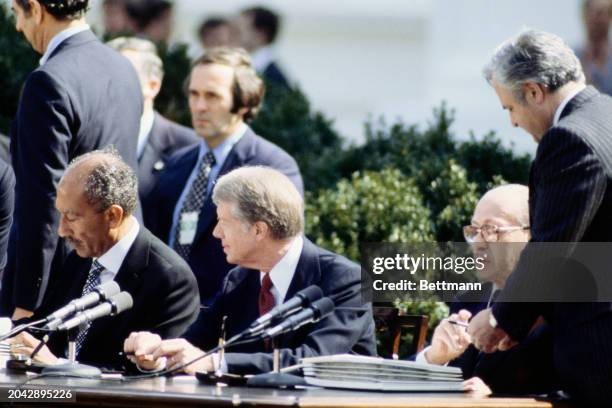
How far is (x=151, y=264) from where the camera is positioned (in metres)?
6.10

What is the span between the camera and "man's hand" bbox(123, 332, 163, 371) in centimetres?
549

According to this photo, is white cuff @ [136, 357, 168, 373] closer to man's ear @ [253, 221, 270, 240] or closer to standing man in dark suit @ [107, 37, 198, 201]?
man's ear @ [253, 221, 270, 240]

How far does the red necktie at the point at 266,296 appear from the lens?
5.95m

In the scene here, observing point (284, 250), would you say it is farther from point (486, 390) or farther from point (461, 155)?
point (461, 155)

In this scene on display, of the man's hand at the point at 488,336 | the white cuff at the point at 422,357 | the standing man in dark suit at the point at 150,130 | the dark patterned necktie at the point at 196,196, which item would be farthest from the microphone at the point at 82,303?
the standing man in dark suit at the point at 150,130

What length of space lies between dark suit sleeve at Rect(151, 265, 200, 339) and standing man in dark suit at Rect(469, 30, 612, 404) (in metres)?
1.38

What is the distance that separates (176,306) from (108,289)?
1.92 feet

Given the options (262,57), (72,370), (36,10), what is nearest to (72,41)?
(36,10)

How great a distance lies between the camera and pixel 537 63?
530cm

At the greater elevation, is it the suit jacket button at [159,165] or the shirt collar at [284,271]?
the suit jacket button at [159,165]

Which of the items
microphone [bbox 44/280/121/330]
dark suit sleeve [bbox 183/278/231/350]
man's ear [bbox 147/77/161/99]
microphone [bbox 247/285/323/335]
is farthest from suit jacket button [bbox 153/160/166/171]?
microphone [bbox 247/285/323/335]

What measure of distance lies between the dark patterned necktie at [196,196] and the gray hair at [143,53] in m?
0.86

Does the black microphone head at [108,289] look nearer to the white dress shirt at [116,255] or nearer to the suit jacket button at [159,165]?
the white dress shirt at [116,255]

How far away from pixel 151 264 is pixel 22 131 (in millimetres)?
939
